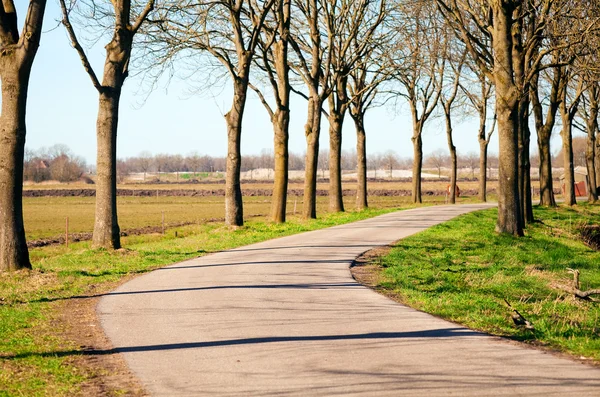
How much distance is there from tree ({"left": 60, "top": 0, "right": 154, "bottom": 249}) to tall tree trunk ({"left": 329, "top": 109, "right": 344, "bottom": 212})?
60.9ft

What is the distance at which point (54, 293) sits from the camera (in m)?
13.0

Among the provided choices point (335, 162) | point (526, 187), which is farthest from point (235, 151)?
point (526, 187)

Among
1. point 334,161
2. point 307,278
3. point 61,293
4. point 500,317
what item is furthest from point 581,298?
point 334,161

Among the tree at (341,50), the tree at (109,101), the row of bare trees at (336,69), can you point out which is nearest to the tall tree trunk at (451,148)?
the row of bare trees at (336,69)

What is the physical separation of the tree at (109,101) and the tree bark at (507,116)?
11106 mm

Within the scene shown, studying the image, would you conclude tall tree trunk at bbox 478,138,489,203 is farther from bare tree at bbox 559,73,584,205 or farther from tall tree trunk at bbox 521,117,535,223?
tall tree trunk at bbox 521,117,535,223

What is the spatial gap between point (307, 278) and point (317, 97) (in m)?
19.3

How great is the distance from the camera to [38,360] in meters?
8.09

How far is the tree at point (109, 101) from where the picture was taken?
1852 cm

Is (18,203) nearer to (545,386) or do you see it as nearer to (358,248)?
(358,248)

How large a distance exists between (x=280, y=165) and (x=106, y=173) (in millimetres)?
11462

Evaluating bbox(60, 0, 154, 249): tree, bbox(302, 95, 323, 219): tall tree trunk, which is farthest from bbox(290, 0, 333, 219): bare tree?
bbox(60, 0, 154, 249): tree

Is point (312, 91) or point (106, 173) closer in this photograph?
point (106, 173)

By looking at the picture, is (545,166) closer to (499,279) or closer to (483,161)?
(483,161)
